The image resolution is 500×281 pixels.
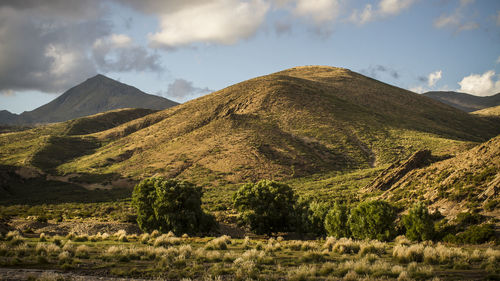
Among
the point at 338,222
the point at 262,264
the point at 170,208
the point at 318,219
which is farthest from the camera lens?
the point at 318,219

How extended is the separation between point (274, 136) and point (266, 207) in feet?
188

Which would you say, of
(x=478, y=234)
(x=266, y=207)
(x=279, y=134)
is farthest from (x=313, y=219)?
(x=279, y=134)

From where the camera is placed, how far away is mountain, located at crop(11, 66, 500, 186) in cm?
8706

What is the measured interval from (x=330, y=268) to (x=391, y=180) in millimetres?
42104

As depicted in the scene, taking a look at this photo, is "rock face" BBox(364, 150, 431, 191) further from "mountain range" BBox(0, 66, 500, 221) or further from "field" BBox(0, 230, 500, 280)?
"field" BBox(0, 230, 500, 280)

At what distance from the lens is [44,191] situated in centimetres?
8050

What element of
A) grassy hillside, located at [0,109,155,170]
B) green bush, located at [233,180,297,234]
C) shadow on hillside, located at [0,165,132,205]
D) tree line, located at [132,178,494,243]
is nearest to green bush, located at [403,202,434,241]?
tree line, located at [132,178,494,243]

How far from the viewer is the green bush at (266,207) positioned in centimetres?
4216

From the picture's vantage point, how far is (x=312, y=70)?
193375mm

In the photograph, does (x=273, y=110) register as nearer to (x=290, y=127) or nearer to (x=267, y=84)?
(x=290, y=127)

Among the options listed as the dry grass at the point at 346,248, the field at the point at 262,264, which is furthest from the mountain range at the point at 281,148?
the field at the point at 262,264

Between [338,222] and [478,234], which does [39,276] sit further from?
[478,234]

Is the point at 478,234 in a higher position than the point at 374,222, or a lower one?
lower

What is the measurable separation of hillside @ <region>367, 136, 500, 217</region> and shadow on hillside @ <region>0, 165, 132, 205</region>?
185 feet
